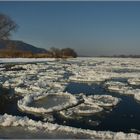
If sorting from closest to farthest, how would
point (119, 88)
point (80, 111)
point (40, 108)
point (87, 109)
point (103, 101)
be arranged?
point (80, 111) < point (40, 108) < point (87, 109) < point (103, 101) < point (119, 88)

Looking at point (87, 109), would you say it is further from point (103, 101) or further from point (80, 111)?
point (103, 101)

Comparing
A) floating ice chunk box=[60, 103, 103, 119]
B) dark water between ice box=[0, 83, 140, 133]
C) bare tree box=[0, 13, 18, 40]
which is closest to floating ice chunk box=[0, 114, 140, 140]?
dark water between ice box=[0, 83, 140, 133]

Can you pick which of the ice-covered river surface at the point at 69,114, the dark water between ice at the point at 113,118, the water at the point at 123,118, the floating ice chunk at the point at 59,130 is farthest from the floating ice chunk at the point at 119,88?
the floating ice chunk at the point at 59,130

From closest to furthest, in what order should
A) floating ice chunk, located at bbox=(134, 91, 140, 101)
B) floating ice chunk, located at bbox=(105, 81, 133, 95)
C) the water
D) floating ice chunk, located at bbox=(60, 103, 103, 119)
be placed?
1. the water
2. floating ice chunk, located at bbox=(60, 103, 103, 119)
3. floating ice chunk, located at bbox=(134, 91, 140, 101)
4. floating ice chunk, located at bbox=(105, 81, 133, 95)

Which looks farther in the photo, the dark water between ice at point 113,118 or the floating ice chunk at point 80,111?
the floating ice chunk at point 80,111

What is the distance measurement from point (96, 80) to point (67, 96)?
4.25 m

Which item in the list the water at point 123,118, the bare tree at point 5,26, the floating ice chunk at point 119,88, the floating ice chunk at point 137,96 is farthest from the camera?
the bare tree at point 5,26

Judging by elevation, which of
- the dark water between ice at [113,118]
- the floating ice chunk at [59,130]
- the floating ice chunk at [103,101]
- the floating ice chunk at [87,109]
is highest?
the floating ice chunk at [103,101]

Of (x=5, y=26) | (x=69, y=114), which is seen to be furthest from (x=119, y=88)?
(x=5, y=26)

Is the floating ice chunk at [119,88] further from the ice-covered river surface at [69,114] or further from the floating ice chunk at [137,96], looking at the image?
the floating ice chunk at [137,96]

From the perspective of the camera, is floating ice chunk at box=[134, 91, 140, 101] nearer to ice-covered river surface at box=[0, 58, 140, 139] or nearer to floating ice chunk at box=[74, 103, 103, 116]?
ice-covered river surface at box=[0, 58, 140, 139]

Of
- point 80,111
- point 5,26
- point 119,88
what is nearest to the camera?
point 80,111

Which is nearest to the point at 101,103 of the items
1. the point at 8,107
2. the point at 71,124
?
the point at 71,124

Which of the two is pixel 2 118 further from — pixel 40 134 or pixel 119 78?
pixel 119 78
